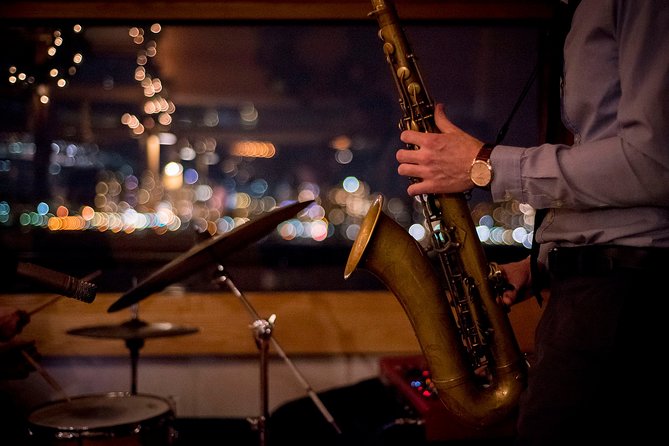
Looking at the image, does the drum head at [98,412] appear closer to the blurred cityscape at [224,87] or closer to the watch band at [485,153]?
the blurred cityscape at [224,87]

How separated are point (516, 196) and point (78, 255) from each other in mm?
3616

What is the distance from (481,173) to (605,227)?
32 cm

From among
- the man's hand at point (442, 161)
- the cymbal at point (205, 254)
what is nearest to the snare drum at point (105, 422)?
the cymbal at point (205, 254)

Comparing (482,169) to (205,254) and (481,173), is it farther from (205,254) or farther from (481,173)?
(205,254)

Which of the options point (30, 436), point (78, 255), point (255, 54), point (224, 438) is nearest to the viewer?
point (30, 436)

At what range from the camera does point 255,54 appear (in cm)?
521

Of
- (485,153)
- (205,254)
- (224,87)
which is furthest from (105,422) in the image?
(224,87)

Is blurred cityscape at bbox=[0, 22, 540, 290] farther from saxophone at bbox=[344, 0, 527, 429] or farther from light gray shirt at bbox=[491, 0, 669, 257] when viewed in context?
light gray shirt at bbox=[491, 0, 669, 257]

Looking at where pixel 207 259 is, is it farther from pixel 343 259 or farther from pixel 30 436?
pixel 343 259

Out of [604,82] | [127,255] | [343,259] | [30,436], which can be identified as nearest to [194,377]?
[127,255]

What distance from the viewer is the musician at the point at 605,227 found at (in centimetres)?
139

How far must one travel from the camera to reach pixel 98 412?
2.85 meters

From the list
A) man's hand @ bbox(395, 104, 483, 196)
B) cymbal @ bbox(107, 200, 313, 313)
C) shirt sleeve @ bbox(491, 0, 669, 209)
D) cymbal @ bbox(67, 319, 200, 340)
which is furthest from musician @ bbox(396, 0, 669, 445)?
cymbal @ bbox(67, 319, 200, 340)

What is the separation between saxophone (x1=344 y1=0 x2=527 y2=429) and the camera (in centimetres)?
210
